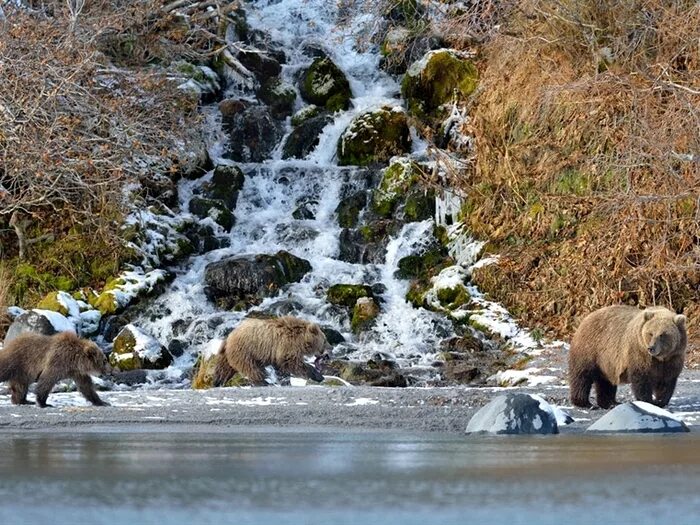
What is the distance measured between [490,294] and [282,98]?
927cm

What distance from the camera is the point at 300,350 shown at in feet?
49.4

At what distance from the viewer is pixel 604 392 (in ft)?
39.1

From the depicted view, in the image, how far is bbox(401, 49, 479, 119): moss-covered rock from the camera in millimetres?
27375

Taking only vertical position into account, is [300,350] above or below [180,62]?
below

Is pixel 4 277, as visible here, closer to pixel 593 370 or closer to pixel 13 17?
pixel 13 17

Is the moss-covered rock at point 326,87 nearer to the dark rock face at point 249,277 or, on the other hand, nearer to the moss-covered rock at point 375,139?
the moss-covered rock at point 375,139

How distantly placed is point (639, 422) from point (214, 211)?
54.6 feet

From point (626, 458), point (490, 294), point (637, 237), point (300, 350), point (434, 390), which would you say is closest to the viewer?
point (626, 458)

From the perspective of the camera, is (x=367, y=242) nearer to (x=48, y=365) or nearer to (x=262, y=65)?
(x=262, y=65)

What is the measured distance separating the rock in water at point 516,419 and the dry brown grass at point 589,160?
8.76 meters

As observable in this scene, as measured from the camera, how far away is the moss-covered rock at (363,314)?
21.1 meters

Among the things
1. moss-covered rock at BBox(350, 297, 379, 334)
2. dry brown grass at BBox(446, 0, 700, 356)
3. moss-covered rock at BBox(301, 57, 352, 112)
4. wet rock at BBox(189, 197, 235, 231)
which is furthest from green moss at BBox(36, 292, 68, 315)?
moss-covered rock at BBox(301, 57, 352, 112)

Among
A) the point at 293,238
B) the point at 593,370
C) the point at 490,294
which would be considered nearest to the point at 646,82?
the point at 490,294

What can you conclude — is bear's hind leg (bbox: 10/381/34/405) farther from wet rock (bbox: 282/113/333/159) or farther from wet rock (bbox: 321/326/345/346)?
wet rock (bbox: 282/113/333/159)
